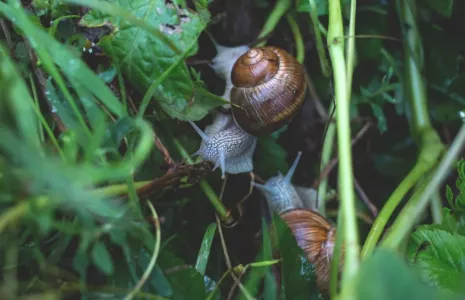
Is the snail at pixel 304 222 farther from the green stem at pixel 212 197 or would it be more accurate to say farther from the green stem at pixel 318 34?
the green stem at pixel 318 34

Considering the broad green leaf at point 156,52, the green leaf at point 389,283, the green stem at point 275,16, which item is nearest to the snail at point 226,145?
the broad green leaf at point 156,52

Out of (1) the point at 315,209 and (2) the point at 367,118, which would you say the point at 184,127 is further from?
(2) the point at 367,118

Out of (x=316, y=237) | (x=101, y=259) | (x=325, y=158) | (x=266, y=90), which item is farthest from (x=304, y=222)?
(x=101, y=259)

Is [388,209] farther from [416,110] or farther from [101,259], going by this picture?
[101,259]

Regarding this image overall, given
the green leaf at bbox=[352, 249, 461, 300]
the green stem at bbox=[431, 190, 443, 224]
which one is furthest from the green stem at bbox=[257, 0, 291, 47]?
the green leaf at bbox=[352, 249, 461, 300]

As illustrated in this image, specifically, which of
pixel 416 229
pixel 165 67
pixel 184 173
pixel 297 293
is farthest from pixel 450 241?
pixel 165 67
